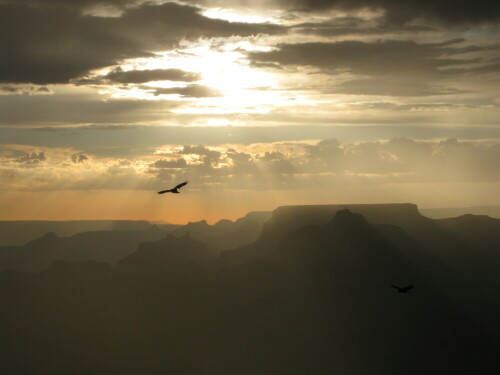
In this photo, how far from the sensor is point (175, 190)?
68.1 meters

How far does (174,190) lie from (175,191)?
19 centimetres

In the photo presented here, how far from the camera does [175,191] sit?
67.9 m

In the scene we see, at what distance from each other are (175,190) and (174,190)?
0.32 metres

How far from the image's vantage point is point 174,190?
67812 mm

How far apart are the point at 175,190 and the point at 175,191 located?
22 cm
